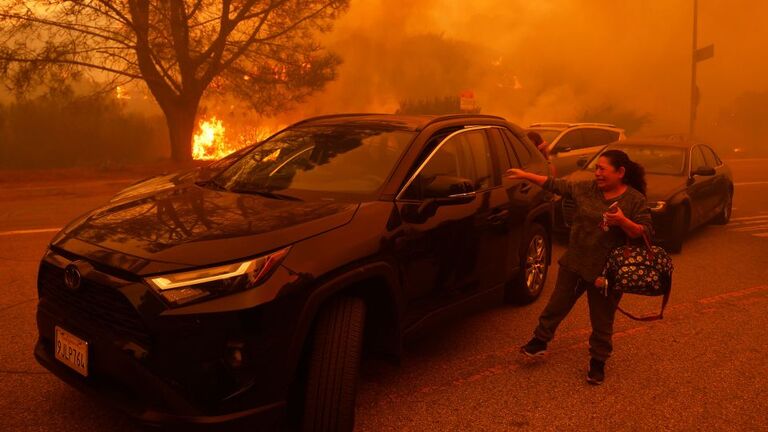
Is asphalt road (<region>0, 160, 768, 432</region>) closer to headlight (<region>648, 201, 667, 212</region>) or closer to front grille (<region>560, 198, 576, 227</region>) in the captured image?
headlight (<region>648, 201, 667, 212</region>)

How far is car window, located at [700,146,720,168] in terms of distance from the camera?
852 centimetres

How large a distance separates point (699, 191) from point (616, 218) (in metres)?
5.13

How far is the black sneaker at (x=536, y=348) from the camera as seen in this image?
3746 millimetres

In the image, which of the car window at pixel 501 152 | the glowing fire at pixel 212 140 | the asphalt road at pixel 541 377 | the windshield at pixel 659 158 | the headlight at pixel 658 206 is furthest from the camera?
the glowing fire at pixel 212 140

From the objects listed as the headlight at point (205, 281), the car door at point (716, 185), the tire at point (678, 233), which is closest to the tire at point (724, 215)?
the car door at point (716, 185)

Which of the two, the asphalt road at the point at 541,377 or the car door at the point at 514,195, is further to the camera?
the car door at the point at 514,195

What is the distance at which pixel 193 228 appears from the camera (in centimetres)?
262

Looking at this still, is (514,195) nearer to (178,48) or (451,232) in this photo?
(451,232)

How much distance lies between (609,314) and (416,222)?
1.39 metres

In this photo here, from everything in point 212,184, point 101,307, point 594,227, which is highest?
point 212,184

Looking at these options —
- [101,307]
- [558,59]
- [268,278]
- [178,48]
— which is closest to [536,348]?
[268,278]

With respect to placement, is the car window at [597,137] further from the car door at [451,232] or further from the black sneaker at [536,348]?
the black sneaker at [536,348]

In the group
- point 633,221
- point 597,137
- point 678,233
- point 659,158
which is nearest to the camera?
point 633,221

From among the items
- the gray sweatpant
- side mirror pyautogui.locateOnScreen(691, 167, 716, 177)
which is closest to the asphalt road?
the gray sweatpant
